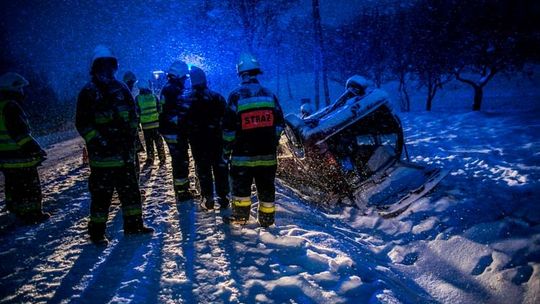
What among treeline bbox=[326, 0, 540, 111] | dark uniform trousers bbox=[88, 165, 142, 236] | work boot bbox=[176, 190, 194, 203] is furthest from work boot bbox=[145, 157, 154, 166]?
treeline bbox=[326, 0, 540, 111]

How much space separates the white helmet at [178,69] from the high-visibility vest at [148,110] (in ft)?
7.57

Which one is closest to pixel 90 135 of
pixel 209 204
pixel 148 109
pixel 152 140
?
pixel 209 204

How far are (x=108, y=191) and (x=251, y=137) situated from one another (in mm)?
1657

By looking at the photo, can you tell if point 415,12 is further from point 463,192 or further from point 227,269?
point 227,269

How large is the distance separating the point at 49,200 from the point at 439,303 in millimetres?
5851

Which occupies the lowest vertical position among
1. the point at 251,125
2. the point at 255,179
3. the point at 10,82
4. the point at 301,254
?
the point at 301,254

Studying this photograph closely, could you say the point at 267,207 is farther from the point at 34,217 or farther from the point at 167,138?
the point at 34,217

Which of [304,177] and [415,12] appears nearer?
[304,177]

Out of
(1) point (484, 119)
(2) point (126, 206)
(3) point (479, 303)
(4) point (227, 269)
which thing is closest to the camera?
(3) point (479, 303)

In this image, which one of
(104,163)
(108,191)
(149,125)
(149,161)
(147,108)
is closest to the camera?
(104,163)

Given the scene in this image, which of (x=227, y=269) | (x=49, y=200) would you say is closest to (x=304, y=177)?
(x=227, y=269)

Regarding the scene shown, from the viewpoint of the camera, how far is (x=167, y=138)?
4.58 meters

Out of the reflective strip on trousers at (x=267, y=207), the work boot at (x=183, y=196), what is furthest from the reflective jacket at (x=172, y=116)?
the reflective strip on trousers at (x=267, y=207)

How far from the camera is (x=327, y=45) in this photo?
31.6 metres
